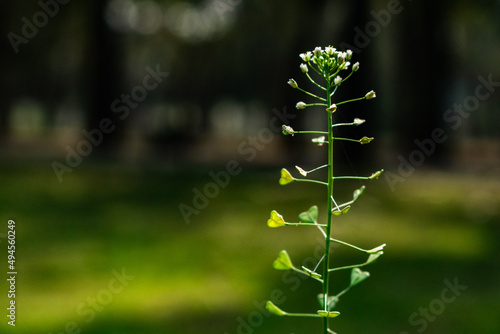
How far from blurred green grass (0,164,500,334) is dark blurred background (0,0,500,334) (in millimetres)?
35

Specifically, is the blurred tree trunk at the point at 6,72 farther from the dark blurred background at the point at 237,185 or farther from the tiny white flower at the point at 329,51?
the tiny white flower at the point at 329,51

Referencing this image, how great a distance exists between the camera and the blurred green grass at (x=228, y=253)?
19.6 feet

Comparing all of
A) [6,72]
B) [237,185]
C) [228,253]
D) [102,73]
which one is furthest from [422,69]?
[6,72]

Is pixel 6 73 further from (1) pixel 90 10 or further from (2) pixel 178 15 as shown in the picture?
(1) pixel 90 10

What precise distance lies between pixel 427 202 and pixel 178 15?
1917 centimetres

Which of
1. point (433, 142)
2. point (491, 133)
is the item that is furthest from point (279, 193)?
point (491, 133)

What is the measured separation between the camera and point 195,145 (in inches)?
1112

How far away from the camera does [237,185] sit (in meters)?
14.8

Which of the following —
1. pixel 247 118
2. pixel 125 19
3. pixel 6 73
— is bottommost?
pixel 247 118

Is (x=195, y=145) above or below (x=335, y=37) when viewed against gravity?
below

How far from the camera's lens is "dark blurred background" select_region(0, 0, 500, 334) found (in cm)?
644

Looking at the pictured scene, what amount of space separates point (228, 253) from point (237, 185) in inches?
247

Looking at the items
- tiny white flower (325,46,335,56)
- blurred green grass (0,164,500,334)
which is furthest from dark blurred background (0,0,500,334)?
tiny white flower (325,46,335,56)

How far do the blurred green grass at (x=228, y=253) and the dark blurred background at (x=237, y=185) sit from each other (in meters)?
0.03
